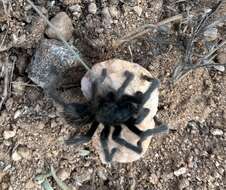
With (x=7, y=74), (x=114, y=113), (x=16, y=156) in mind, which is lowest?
(x=16, y=156)

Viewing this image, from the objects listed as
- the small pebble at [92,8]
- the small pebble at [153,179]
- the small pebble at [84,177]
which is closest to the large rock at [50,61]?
the small pebble at [92,8]

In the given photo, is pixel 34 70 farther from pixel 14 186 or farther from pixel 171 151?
pixel 171 151

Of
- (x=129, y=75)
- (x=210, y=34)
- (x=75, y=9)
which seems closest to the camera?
(x=129, y=75)

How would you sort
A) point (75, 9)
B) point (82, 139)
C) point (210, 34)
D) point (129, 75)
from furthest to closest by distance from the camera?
point (210, 34) → point (75, 9) → point (82, 139) → point (129, 75)

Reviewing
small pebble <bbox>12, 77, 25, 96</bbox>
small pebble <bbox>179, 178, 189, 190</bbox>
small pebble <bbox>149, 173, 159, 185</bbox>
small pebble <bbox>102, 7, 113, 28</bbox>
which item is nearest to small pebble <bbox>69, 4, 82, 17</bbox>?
small pebble <bbox>102, 7, 113, 28</bbox>

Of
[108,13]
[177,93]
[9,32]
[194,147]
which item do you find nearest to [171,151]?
[194,147]

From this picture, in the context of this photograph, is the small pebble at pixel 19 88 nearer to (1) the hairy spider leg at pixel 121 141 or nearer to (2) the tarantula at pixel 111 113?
(2) the tarantula at pixel 111 113

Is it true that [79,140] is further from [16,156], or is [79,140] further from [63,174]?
[16,156]

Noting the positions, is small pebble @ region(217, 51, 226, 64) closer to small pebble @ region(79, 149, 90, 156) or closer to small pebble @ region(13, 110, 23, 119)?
small pebble @ region(79, 149, 90, 156)

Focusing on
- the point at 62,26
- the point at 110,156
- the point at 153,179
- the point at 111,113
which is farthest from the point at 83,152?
the point at 62,26
